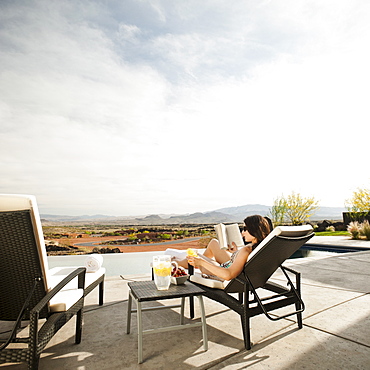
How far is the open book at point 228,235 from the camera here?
20.2 ft

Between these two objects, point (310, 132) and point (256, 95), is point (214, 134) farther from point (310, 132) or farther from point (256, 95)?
point (310, 132)

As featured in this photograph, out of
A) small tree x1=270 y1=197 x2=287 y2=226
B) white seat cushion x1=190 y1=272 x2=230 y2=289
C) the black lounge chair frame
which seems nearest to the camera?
the black lounge chair frame

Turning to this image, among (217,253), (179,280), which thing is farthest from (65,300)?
(217,253)

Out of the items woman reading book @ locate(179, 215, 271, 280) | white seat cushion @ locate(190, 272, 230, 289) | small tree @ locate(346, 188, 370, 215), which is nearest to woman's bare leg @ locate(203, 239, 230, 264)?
woman reading book @ locate(179, 215, 271, 280)

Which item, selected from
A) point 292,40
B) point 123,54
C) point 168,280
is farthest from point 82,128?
point 168,280

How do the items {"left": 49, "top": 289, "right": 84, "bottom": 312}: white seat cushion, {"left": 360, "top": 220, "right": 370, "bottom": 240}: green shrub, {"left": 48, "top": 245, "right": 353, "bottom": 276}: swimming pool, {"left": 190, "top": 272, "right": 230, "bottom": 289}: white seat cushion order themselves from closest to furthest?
{"left": 49, "top": 289, "right": 84, "bottom": 312}: white seat cushion → {"left": 190, "top": 272, "right": 230, "bottom": 289}: white seat cushion → {"left": 48, "top": 245, "right": 353, "bottom": 276}: swimming pool → {"left": 360, "top": 220, "right": 370, "bottom": 240}: green shrub

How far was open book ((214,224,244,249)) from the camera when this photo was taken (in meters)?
6.14

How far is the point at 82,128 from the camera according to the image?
11906 millimetres

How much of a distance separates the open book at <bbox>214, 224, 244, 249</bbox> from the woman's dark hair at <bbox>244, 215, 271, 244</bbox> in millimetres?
3559

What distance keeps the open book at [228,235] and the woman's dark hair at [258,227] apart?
3.56 m

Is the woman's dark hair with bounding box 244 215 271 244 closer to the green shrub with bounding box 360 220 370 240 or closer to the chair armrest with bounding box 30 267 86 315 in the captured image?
the chair armrest with bounding box 30 267 86 315

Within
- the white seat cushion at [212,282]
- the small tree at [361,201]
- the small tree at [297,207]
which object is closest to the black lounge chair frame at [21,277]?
the white seat cushion at [212,282]

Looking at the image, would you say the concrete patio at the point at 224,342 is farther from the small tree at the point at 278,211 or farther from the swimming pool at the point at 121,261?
the small tree at the point at 278,211

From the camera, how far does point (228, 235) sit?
631 cm
